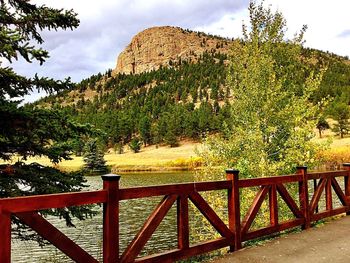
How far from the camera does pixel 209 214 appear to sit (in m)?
6.92

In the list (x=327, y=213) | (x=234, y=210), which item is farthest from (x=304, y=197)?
(x=234, y=210)

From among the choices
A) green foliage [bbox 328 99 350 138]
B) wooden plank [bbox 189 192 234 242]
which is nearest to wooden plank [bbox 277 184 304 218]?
wooden plank [bbox 189 192 234 242]

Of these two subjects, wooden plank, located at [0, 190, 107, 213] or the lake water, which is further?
the lake water

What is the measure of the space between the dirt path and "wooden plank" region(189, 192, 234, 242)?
40cm

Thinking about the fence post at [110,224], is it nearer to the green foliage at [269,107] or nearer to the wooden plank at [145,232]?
the wooden plank at [145,232]

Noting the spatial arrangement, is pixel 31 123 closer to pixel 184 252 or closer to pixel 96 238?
pixel 184 252

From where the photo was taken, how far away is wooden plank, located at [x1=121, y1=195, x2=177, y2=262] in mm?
5508

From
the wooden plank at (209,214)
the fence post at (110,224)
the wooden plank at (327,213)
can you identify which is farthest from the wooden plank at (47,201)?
the wooden plank at (327,213)

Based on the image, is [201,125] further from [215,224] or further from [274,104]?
[215,224]

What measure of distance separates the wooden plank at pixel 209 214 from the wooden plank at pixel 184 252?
15 centimetres

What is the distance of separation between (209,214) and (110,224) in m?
2.24

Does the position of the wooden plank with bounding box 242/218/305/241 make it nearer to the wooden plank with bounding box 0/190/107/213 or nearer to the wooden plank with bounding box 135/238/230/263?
the wooden plank with bounding box 135/238/230/263

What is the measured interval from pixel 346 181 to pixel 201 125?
310 ft

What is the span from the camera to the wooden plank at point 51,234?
177 inches
